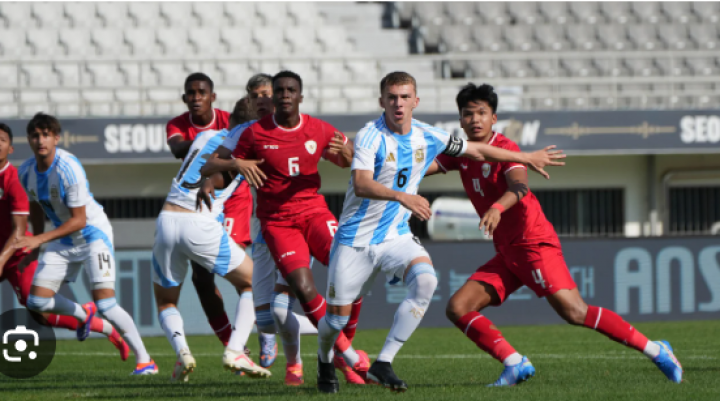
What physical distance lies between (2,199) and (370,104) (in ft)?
35.9

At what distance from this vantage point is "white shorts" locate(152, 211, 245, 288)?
24.9 ft

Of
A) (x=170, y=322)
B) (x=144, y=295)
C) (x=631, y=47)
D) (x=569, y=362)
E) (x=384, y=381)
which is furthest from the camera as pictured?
(x=631, y=47)

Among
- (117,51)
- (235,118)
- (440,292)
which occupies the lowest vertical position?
(440,292)

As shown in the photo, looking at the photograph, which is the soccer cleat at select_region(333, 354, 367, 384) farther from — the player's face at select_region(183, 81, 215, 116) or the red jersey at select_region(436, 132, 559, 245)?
the player's face at select_region(183, 81, 215, 116)

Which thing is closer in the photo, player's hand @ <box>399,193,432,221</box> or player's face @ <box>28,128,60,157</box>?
player's hand @ <box>399,193,432,221</box>

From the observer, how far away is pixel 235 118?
809 cm

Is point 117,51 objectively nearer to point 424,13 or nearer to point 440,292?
point 424,13

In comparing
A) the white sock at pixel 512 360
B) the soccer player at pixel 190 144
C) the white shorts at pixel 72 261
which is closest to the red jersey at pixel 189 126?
the soccer player at pixel 190 144

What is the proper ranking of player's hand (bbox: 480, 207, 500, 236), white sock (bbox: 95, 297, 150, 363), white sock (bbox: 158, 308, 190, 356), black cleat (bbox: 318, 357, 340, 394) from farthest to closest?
white sock (bbox: 95, 297, 150, 363), white sock (bbox: 158, 308, 190, 356), black cleat (bbox: 318, 357, 340, 394), player's hand (bbox: 480, 207, 500, 236)

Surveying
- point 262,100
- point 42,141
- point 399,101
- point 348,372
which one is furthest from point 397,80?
point 42,141

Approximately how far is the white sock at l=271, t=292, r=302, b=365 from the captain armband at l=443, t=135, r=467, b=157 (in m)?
1.62

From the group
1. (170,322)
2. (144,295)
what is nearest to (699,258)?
(144,295)

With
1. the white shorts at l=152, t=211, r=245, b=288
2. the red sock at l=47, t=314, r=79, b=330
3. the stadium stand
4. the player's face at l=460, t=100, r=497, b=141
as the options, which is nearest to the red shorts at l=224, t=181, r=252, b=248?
the white shorts at l=152, t=211, r=245, b=288

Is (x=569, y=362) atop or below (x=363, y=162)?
below
